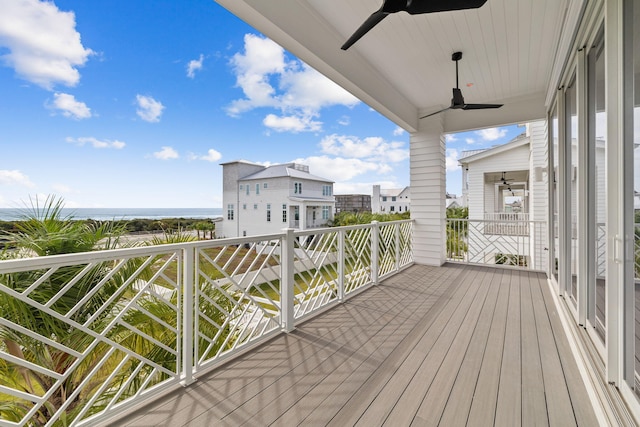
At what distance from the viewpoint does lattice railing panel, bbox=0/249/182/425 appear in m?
1.26

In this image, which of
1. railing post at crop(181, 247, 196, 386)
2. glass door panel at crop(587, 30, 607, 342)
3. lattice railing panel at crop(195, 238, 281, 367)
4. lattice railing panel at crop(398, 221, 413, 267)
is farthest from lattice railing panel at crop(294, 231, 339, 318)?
glass door panel at crop(587, 30, 607, 342)

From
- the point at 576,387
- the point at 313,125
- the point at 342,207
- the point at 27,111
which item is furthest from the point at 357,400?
the point at 313,125

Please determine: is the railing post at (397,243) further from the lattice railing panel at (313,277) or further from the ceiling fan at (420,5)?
the ceiling fan at (420,5)

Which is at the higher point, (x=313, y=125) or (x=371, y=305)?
(x=313, y=125)

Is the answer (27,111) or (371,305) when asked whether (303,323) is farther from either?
(27,111)

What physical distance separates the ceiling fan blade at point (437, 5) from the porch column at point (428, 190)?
3.26 metres

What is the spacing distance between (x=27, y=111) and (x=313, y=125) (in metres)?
18.7

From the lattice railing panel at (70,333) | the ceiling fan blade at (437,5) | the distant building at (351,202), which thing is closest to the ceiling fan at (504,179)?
the ceiling fan blade at (437,5)

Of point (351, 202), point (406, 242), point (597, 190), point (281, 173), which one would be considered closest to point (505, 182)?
point (406, 242)

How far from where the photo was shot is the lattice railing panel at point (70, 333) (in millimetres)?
1260

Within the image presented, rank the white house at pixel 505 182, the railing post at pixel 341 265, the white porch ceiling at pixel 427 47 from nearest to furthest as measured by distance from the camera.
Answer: the white porch ceiling at pixel 427 47, the railing post at pixel 341 265, the white house at pixel 505 182

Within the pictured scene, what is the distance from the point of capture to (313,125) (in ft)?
85.8

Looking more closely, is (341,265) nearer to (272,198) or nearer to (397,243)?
(397,243)

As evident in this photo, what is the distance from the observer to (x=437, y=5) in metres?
1.67
